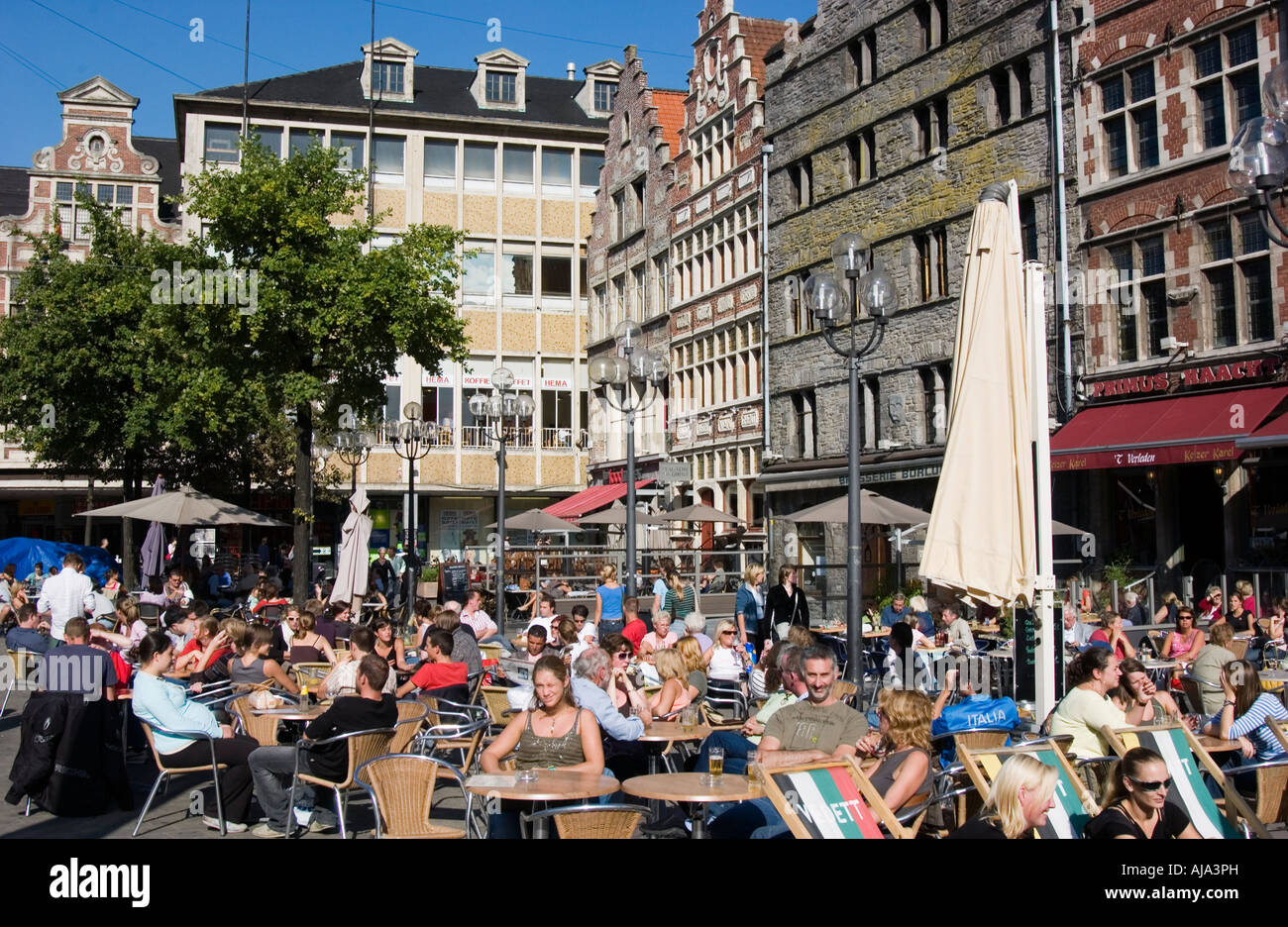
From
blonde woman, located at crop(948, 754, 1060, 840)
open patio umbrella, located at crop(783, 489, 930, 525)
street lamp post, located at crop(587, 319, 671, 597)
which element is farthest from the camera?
open patio umbrella, located at crop(783, 489, 930, 525)

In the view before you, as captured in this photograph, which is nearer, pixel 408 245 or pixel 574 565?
pixel 408 245

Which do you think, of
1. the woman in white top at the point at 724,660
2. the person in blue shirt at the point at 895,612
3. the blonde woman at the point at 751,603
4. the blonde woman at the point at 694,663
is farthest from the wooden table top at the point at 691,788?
the person in blue shirt at the point at 895,612

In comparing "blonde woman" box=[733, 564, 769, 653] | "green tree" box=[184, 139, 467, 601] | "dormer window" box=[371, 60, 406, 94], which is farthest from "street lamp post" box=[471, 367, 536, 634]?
"dormer window" box=[371, 60, 406, 94]

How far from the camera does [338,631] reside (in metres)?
14.9

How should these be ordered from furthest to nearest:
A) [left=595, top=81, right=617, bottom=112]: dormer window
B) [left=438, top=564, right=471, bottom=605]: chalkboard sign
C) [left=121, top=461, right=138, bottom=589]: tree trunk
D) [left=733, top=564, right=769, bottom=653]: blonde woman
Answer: [left=595, top=81, right=617, bottom=112]: dormer window < [left=121, top=461, right=138, bottom=589]: tree trunk < [left=438, top=564, right=471, bottom=605]: chalkboard sign < [left=733, top=564, right=769, bottom=653]: blonde woman

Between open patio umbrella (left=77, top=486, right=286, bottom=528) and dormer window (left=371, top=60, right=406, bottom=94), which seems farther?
dormer window (left=371, top=60, right=406, bottom=94)

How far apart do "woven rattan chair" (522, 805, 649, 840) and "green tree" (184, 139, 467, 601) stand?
702 inches

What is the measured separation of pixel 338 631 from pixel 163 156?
151ft

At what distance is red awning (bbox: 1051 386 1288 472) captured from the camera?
18672 mm

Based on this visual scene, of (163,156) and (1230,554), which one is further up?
(163,156)

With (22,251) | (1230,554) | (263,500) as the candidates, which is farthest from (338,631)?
(22,251)

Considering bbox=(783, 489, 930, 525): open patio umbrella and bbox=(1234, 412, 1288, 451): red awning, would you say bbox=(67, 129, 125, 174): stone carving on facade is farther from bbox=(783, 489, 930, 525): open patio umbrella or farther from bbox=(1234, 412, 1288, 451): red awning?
bbox=(1234, 412, 1288, 451): red awning

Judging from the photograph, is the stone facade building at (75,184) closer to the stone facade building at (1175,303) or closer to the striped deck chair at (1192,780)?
the stone facade building at (1175,303)

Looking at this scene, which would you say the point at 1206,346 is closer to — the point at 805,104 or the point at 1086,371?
the point at 1086,371
